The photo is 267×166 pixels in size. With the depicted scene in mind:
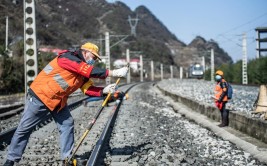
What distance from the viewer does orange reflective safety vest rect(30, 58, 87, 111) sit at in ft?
18.5

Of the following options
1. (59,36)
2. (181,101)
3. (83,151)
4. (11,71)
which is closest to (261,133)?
(83,151)

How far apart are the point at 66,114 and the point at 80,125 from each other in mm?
6263

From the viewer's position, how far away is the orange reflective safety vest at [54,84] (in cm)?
562

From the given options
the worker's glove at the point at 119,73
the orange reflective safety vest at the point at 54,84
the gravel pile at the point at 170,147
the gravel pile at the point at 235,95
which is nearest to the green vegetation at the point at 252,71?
the gravel pile at the point at 235,95

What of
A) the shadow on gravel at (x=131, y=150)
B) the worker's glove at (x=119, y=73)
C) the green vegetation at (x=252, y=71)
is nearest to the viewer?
the worker's glove at (x=119, y=73)

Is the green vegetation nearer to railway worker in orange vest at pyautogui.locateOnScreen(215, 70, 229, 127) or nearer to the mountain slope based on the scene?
the mountain slope

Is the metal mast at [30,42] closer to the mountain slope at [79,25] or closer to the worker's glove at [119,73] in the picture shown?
the worker's glove at [119,73]

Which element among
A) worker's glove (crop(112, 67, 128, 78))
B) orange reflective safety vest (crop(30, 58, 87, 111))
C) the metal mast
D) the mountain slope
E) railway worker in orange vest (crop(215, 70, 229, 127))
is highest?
the mountain slope

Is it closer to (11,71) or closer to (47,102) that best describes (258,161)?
(47,102)

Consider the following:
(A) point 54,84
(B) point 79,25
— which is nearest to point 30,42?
(A) point 54,84

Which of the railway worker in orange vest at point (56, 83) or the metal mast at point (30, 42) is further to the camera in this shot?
the metal mast at point (30, 42)

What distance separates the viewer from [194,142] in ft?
31.0

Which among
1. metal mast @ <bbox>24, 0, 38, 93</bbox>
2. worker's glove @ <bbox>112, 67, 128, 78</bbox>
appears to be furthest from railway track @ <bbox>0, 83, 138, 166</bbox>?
metal mast @ <bbox>24, 0, 38, 93</bbox>

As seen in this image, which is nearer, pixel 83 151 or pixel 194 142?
pixel 83 151
